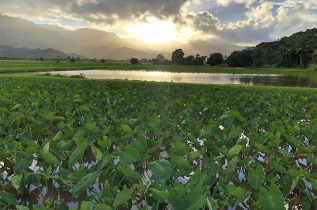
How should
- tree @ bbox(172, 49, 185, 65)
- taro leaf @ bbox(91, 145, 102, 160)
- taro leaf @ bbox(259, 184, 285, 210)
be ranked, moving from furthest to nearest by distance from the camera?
tree @ bbox(172, 49, 185, 65) → taro leaf @ bbox(91, 145, 102, 160) → taro leaf @ bbox(259, 184, 285, 210)

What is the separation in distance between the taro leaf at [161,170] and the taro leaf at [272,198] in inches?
30.8

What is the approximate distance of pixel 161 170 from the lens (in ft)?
8.30

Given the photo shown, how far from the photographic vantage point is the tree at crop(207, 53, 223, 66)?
245ft

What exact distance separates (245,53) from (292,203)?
3066 inches

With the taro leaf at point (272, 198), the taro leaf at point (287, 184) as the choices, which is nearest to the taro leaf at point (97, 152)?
the taro leaf at point (272, 198)

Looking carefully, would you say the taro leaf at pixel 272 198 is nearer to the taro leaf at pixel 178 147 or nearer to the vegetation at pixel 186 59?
the taro leaf at pixel 178 147

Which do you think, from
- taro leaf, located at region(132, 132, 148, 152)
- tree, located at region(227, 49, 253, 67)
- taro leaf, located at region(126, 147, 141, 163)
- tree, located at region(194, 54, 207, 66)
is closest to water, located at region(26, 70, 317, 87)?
taro leaf, located at region(132, 132, 148, 152)

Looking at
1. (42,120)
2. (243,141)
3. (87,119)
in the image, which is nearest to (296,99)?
(243,141)

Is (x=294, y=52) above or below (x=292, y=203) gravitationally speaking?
above

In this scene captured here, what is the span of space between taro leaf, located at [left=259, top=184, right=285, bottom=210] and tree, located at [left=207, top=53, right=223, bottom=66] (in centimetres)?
7463

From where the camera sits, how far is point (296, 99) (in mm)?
8781

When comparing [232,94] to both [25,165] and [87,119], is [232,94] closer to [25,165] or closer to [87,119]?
[87,119]

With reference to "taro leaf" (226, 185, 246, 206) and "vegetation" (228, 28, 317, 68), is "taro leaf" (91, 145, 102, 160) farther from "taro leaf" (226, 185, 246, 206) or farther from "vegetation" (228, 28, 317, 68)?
"vegetation" (228, 28, 317, 68)

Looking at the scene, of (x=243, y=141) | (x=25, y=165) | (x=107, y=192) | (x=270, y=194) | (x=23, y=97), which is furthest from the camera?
(x=23, y=97)
